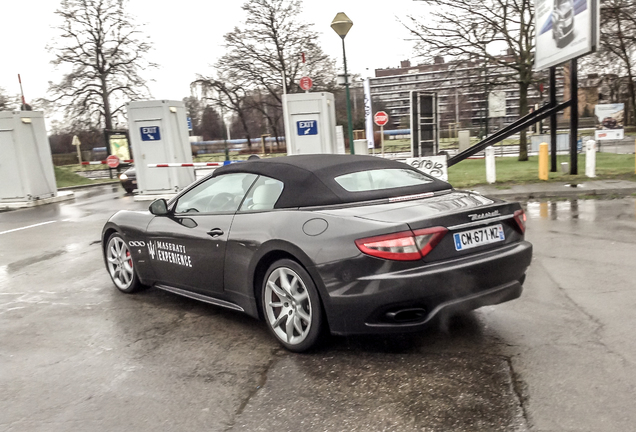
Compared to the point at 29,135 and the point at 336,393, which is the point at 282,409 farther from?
the point at 29,135

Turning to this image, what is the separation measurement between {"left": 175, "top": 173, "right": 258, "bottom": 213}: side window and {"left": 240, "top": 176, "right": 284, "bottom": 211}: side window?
8 cm

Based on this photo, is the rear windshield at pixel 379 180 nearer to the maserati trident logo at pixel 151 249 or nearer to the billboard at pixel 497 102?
the maserati trident logo at pixel 151 249

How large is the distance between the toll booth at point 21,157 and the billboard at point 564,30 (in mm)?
15626

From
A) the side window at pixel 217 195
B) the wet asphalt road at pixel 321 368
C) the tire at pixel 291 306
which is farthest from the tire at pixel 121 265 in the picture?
the tire at pixel 291 306

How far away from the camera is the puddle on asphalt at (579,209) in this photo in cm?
946

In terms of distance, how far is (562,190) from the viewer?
1298 cm

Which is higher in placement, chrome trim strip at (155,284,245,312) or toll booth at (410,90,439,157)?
Result: toll booth at (410,90,439,157)

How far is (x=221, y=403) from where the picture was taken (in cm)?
323

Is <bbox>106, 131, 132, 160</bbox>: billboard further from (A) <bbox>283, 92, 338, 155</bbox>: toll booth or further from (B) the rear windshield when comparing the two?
(B) the rear windshield

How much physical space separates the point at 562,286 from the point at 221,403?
3.55 metres

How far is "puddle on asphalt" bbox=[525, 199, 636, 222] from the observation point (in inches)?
372

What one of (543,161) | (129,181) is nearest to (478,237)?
(543,161)

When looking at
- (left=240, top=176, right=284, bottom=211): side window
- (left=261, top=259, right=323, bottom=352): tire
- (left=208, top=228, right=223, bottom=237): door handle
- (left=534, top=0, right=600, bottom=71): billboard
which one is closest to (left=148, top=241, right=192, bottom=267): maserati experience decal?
(left=208, top=228, right=223, bottom=237): door handle

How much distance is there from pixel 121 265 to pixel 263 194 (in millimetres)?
2301
